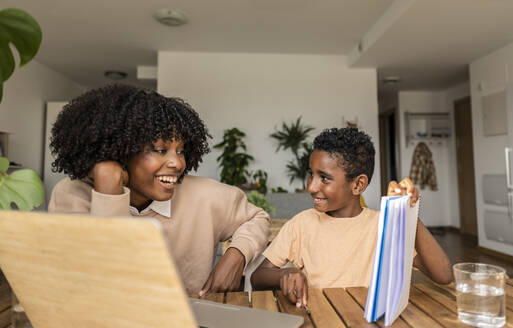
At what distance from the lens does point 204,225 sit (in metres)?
1.12

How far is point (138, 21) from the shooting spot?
3885mm

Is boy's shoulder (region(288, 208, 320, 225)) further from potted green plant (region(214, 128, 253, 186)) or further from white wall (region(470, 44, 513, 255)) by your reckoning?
white wall (region(470, 44, 513, 255))

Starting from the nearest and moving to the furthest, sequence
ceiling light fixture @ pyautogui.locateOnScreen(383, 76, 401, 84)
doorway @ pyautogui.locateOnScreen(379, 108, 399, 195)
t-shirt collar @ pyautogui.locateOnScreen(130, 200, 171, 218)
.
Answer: t-shirt collar @ pyautogui.locateOnScreen(130, 200, 171, 218)
ceiling light fixture @ pyautogui.locateOnScreen(383, 76, 401, 84)
doorway @ pyautogui.locateOnScreen(379, 108, 399, 195)

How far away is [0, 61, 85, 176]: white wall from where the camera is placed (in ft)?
15.3

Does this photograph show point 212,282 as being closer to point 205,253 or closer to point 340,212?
point 205,253

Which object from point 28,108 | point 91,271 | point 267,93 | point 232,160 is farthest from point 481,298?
point 28,108

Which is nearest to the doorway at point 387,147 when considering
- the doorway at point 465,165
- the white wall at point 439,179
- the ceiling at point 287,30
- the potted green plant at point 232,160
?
the white wall at point 439,179

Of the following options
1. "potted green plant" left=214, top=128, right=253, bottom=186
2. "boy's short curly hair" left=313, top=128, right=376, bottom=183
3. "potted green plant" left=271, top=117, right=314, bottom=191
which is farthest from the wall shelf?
"boy's short curly hair" left=313, top=128, right=376, bottom=183

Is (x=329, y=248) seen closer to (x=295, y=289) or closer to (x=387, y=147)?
(x=295, y=289)

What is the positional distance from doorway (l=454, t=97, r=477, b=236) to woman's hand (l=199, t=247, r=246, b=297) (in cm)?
607

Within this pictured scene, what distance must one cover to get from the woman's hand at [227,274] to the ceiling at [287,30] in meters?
2.99

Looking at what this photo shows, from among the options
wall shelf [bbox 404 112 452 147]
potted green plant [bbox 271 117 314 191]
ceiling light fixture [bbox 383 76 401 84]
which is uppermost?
ceiling light fixture [bbox 383 76 401 84]

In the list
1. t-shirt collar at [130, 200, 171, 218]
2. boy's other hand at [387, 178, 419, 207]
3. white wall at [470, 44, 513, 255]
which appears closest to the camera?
Answer: boy's other hand at [387, 178, 419, 207]

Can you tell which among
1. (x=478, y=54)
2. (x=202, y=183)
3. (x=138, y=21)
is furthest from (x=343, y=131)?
(x=478, y=54)
